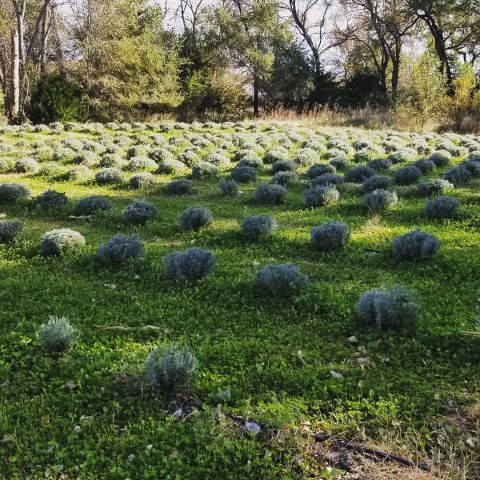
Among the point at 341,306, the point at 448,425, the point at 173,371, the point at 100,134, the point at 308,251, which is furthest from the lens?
the point at 100,134

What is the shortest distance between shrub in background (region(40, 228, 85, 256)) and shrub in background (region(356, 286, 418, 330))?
13.6 feet

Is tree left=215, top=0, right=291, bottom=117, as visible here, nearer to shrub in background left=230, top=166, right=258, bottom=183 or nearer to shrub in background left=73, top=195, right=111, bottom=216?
shrub in background left=230, top=166, right=258, bottom=183

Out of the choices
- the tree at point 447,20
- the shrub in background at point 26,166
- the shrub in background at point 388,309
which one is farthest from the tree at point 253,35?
the shrub in background at point 388,309

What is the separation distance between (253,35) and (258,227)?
3290 cm

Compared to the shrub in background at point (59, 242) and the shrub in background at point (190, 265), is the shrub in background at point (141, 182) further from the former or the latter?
the shrub in background at point (190, 265)

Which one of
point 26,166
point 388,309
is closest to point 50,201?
point 26,166

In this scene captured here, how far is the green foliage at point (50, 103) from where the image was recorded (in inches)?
986

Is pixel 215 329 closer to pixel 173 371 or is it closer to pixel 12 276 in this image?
pixel 173 371

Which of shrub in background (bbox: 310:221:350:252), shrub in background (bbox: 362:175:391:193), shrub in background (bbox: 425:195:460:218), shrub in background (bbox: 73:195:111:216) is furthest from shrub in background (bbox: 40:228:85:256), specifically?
shrub in background (bbox: 362:175:391:193)

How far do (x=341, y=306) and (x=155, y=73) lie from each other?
2933 cm

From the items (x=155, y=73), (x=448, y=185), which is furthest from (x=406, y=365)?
(x=155, y=73)

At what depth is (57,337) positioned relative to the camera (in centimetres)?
443

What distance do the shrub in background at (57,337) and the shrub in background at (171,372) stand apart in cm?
93

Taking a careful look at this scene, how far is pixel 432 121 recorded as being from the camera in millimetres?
25531
